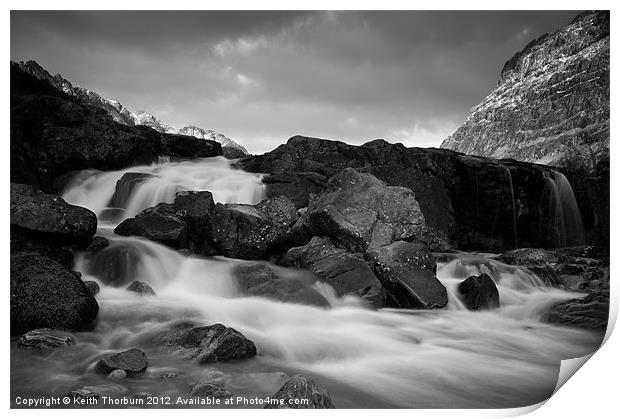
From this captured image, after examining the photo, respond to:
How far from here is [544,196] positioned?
10.5 m

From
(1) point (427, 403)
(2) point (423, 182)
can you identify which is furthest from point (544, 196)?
(1) point (427, 403)

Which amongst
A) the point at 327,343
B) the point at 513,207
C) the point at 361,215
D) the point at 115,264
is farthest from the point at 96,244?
the point at 513,207

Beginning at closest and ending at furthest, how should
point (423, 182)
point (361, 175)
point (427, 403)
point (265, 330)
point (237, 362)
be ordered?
1. point (427, 403)
2. point (237, 362)
3. point (265, 330)
4. point (361, 175)
5. point (423, 182)

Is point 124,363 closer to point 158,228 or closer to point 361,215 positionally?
point 158,228

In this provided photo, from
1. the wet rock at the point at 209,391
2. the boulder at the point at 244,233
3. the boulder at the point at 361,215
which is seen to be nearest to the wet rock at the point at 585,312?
the boulder at the point at 361,215

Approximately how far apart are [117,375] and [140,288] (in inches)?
78.4

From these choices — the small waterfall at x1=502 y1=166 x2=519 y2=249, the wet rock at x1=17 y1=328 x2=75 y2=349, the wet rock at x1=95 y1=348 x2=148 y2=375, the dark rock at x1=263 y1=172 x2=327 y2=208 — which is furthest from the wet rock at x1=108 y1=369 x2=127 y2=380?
the small waterfall at x1=502 y1=166 x2=519 y2=249

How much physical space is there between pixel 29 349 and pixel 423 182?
27.6ft

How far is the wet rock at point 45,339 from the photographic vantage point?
3.15m

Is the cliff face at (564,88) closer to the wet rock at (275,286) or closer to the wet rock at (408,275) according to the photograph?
the wet rock at (408,275)

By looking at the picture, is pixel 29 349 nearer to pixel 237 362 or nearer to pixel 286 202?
pixel 237 362

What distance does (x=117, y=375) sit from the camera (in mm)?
2906

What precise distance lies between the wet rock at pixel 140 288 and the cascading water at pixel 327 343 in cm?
13

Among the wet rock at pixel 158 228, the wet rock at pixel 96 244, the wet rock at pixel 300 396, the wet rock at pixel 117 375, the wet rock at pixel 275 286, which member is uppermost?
the wet rock at pixel 158 228
